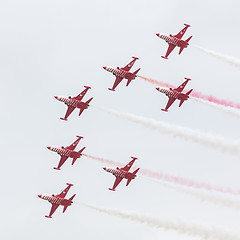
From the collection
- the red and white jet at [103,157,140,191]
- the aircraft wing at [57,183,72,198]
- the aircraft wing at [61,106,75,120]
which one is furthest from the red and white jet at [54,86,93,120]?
the aircraft wing at [57,183,72,198]

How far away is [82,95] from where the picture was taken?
13762 centimetres

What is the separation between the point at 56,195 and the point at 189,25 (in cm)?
3250

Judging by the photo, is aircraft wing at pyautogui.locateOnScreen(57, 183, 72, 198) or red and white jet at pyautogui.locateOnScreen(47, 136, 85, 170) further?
aircraft wing at pyautogui.locateOnScreen(57, 183, 72, 198)

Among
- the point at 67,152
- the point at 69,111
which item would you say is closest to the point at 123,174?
the point at 67,152

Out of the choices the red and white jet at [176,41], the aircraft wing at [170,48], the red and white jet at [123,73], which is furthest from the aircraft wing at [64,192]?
the red and white jet at [176,41]

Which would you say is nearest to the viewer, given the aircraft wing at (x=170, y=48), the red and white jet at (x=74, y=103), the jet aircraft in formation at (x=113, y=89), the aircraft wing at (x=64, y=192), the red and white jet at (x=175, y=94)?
A: the red and white jet at (x=175, y=94)

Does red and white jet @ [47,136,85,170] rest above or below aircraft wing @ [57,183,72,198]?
above

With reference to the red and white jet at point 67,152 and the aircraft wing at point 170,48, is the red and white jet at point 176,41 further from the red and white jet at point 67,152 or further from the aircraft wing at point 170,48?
the red and white jet at point 67,152

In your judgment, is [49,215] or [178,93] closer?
[178,93]

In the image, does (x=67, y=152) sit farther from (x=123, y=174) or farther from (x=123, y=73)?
(x=123, y=73)

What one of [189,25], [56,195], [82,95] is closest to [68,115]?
[82,95]

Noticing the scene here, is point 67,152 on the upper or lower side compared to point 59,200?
upper

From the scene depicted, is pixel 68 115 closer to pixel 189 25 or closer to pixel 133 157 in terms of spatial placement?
pixel 133 157

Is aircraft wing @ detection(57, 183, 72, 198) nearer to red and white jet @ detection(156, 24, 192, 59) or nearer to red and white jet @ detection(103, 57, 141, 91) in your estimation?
red and white jet @ detection(103, 57, 141, 91)
